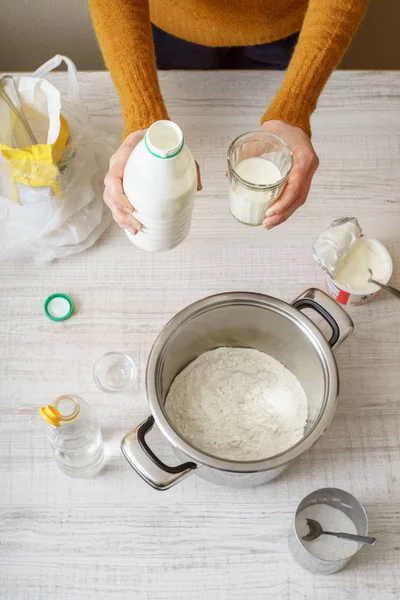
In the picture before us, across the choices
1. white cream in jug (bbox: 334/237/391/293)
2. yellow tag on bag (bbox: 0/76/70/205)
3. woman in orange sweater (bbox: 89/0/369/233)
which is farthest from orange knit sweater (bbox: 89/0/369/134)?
white cream in jug (bbox: 334/237/391/293)

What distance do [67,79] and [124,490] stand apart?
2.82 feet

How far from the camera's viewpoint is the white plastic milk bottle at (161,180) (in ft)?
2.80

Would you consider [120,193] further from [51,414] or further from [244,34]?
[244,34]

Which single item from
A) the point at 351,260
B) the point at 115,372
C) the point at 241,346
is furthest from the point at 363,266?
the point at 115,372

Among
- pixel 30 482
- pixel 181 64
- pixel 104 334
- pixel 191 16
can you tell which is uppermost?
pixel 191 16

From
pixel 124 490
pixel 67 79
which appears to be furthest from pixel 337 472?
pixel 67 79

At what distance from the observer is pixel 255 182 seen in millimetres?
1049

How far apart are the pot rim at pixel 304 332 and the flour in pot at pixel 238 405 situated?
0.11 metres

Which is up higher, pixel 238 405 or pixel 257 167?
pixel 257 167

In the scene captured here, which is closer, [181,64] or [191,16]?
[191,16]

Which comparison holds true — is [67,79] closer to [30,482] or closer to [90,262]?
[90,262]

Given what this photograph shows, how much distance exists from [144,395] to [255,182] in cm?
42

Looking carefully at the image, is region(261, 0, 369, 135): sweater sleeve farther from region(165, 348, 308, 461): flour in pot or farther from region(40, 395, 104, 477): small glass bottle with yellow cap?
region(40, 395, 104, 477): small glass bottle with yellow cap

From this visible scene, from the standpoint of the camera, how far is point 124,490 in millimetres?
1125
